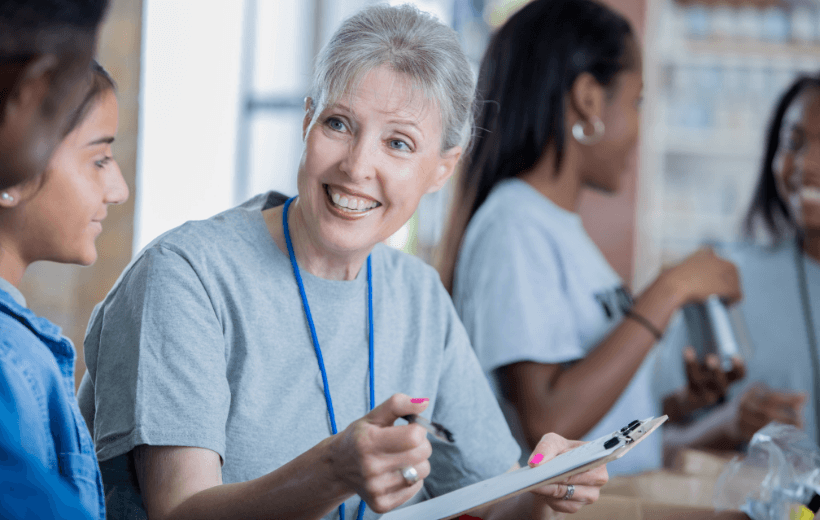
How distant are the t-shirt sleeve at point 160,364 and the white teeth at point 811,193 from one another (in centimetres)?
150

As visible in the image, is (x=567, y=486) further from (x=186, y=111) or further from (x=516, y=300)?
(x=186, y=111)

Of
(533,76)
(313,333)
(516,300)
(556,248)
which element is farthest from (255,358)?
(533,76)

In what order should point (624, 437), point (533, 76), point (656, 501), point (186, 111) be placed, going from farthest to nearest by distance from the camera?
point (186, 111) < point (533, 76) < point (656, 501) < point (624, 437)

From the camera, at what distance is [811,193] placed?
1712mm

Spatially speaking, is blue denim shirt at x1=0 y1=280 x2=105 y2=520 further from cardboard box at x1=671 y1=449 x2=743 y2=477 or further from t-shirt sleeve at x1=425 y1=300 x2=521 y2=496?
cardboard box at x1=671 y1=449 x2=743 y2=477

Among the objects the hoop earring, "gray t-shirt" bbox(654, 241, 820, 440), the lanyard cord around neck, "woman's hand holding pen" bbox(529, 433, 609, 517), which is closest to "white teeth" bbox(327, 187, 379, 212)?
"woman's hand holding pen" bbox(529, 433, 609, 517)

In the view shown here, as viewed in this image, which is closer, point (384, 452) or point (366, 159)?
point (384, 452)

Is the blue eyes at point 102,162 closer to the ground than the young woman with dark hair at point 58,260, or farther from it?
farther from it

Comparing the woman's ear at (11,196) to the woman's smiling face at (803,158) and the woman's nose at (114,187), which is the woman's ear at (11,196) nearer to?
the woman's nose at (114,187)

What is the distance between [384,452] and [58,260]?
0.34 meters

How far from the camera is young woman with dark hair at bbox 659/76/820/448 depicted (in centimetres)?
166

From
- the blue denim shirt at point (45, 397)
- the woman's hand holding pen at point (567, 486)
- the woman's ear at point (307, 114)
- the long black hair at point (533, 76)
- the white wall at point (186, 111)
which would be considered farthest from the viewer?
the white wall at point (186, 111)

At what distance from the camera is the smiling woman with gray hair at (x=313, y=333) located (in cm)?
71

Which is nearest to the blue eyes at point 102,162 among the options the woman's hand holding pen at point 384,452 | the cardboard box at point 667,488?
the woman's hand holding pen at point 384,452
